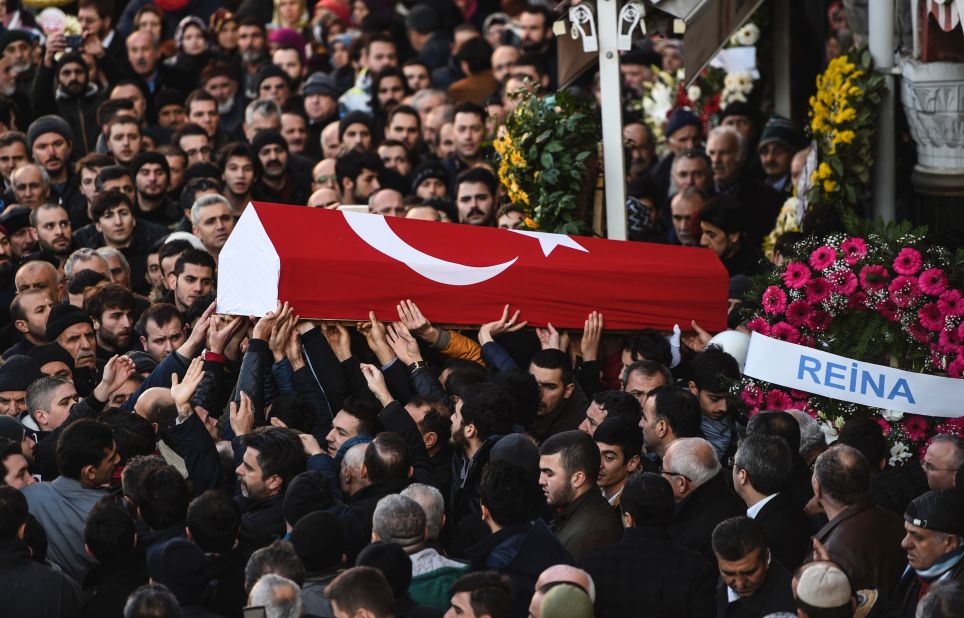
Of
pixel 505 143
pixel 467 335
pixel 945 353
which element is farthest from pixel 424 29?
pixel 945 353

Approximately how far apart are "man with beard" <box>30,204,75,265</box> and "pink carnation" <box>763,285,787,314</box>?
464cm

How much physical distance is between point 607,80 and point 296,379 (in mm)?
2957

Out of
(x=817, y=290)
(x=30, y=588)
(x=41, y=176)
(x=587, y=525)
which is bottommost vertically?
(x=587, y=525)

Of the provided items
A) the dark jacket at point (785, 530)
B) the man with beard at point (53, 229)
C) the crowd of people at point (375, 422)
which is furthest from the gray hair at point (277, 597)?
the man with beard at point (53, 229)

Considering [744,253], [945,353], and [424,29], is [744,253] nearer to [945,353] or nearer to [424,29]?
[945,353]

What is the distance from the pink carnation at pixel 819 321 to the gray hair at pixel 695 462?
154 cm

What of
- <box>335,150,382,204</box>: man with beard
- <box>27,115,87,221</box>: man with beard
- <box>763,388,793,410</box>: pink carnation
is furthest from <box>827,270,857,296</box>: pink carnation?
<box>27,115,87,221</box>: man with beard

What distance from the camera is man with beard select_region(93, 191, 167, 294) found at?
10.3 meters

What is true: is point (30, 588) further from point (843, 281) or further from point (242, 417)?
point (843, 281)

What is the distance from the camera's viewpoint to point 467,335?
8.55 m

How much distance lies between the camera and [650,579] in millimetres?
5852

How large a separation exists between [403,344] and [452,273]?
0.47 metres

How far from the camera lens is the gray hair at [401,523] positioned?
593 centimetres

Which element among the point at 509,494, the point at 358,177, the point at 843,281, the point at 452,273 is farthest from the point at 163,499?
the point at 358,177
